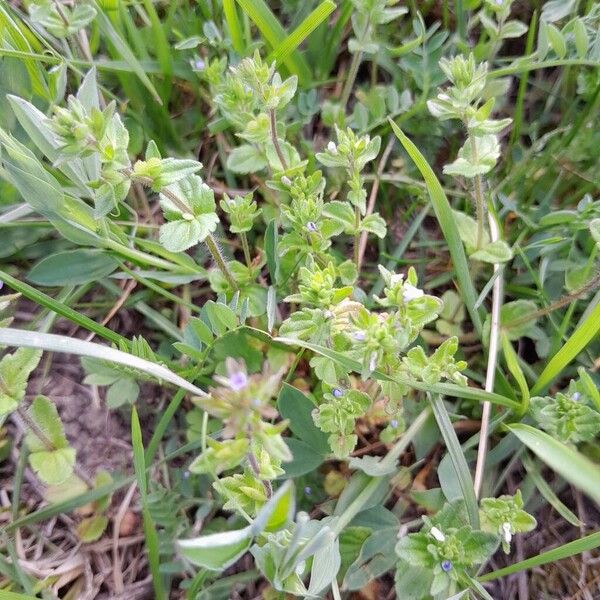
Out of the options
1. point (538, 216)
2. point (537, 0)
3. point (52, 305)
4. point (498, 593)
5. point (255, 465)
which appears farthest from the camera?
point (537, 0)

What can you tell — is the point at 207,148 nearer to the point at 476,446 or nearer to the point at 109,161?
the point at 109,161

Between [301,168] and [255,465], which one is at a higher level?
[301,168]

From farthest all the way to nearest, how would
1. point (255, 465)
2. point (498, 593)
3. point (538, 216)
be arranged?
point (538, 216) → point (498, 593) → point (255, 465)

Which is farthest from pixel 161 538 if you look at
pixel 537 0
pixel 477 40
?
pixel 537 0

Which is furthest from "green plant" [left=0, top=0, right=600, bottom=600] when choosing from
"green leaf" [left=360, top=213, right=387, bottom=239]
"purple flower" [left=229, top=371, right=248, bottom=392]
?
"purple flower" [left=229, top=371, right=248, bottom=392]

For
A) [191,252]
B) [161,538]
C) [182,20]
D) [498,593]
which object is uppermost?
[182,20]

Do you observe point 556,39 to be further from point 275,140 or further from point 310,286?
point 310,286
